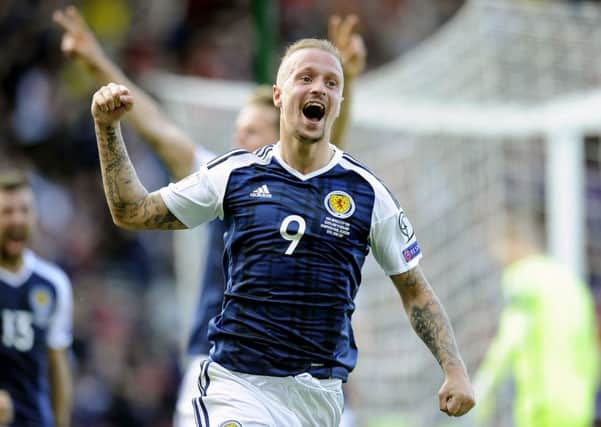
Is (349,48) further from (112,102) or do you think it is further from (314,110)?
(112,102)

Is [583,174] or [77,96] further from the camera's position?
[77,96]

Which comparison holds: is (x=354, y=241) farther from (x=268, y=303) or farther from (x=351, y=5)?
(x=351, y=5)

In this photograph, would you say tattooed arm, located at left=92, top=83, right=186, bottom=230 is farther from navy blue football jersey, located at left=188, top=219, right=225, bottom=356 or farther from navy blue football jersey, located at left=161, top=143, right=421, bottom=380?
navy blue football jersey, located at left=188, top=219, right=225, bottom=356

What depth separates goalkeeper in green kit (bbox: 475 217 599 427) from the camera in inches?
347

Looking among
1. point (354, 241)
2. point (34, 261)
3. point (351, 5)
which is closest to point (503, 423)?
point (34, 261)

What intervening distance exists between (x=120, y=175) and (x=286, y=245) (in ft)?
2.00

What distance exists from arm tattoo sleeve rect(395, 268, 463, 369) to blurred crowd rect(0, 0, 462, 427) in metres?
11.0

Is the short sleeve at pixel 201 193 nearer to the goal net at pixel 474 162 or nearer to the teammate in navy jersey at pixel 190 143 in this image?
the teammate in navy jersey at pixel 190 143

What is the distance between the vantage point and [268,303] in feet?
15.3

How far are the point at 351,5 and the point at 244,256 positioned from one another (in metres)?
15.8

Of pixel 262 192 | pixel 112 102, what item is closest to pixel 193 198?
pixel 262 192

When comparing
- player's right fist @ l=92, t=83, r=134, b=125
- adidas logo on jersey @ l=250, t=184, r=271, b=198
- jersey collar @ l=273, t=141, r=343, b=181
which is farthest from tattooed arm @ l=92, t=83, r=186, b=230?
jersey collar @ l=273, t=141, r=343, b=181

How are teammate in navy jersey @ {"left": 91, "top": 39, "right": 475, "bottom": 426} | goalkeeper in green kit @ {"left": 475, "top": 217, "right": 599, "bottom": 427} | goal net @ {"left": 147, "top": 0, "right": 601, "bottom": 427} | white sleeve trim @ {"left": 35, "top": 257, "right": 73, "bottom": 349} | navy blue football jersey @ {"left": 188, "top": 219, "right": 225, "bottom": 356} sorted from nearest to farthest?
teammate in navy jersey @ {"left": 91, "top": 39, "right": 475, "bottom": 426}, navy blue football jersey @ {"left": 188, "top": 219, "right": 225, "bottom": 356}, white sleeve trim @ {"left": 35, "top": 257, "right": 73, "bottom": 349}, goalkeeper in green kit @ {"left": 475, "top": 217, "right": 599, "bottom": 427}, goal net @ {"left": 147, "top": 0, "right": 601, "bottom": 427}

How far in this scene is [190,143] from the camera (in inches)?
263
